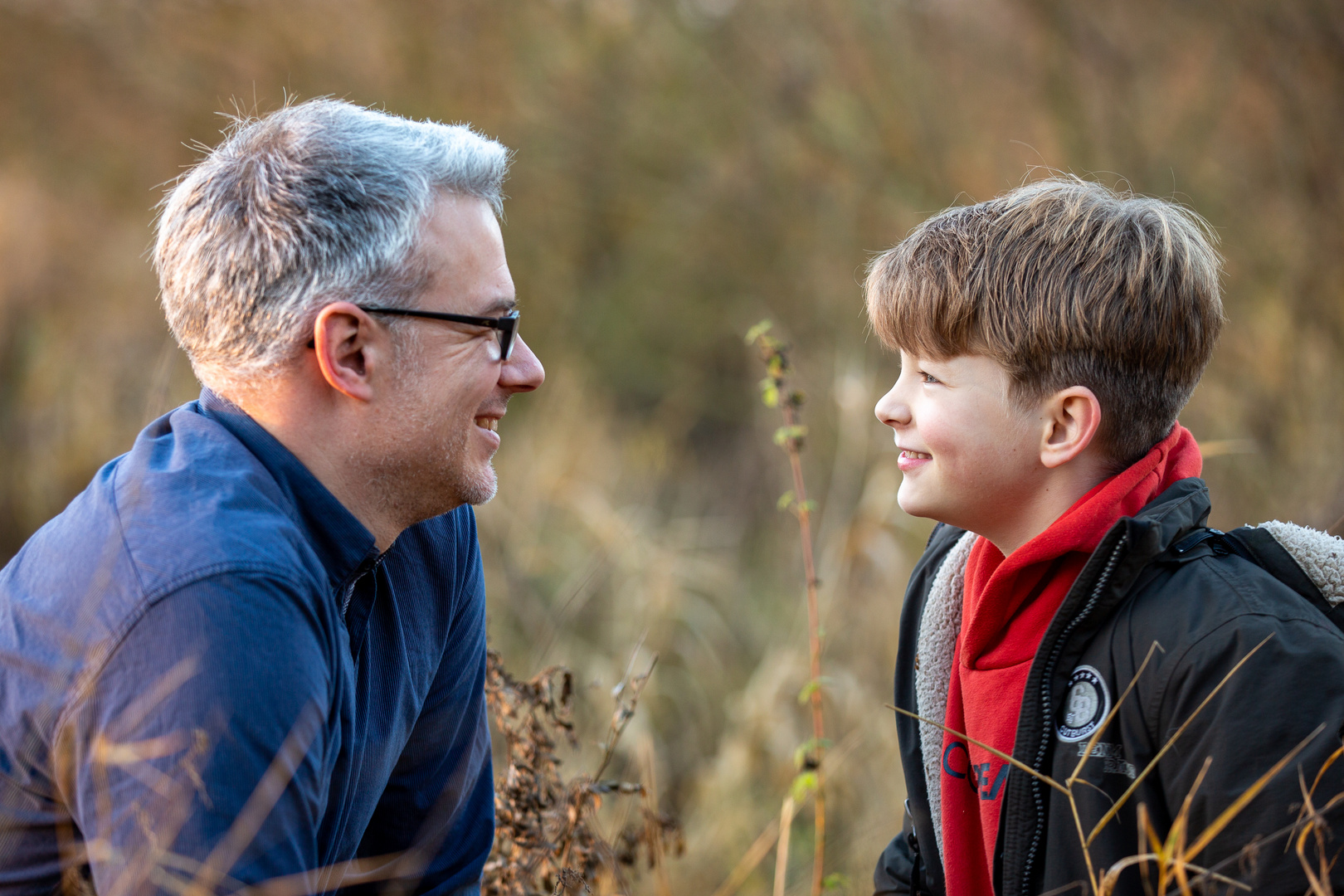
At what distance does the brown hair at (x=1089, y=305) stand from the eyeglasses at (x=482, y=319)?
27.4 inches

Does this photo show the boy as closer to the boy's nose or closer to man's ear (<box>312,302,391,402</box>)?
the boy's nose

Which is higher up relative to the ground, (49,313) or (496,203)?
(496,203)

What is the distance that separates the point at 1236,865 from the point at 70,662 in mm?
1593

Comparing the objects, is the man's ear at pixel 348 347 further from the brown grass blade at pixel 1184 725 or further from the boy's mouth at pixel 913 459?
the brown grass blade at pixel 1184 725

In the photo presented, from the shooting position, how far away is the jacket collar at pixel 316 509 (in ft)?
5.26

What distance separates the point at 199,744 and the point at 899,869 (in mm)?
1366

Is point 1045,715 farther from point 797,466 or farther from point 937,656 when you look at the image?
point 797,466

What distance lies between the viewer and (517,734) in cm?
215

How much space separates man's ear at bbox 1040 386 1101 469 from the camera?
1.69 meters

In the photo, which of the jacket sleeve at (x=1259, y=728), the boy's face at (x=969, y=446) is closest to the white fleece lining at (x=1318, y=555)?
the jacket sleeve at (x=1259, y=728)

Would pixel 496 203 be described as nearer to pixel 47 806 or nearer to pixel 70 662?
pixel 70 662

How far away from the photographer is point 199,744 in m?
1.25

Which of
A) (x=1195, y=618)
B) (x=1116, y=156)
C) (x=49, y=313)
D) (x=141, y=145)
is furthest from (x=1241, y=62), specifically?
(x=141, y=145)

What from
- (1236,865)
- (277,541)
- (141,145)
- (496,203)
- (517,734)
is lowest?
(517,734)
